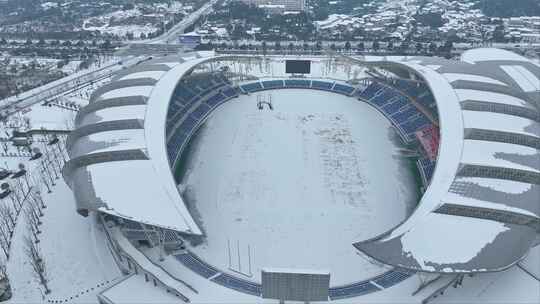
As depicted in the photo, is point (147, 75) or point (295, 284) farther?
point (147, 75)

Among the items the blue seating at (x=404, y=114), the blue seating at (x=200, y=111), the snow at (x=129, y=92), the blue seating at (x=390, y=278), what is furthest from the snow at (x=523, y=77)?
the snow at (x=129, y=92)

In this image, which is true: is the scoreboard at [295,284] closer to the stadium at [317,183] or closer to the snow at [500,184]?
the stadium at [317,183]

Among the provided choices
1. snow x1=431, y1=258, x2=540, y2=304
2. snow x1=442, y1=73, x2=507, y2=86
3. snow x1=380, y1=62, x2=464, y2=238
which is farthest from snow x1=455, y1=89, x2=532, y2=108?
snow x1=431, y1=258, x2=540, y2=304

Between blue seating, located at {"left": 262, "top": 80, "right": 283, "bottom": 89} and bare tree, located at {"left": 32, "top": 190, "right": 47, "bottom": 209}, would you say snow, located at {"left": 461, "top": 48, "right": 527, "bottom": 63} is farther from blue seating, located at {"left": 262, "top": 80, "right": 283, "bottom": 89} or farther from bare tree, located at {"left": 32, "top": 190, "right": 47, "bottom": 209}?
bare tree, located at {"left": 32, "top": 190, "right": 47, "bottom": 209}

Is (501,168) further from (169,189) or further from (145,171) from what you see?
(145,171)

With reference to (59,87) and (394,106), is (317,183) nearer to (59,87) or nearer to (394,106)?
(394,106)

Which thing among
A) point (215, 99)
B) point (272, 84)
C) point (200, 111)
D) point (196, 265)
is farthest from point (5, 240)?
point (272, 84)

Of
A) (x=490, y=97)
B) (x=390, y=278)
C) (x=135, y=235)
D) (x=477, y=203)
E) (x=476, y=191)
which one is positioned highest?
(x=490, y=97)
